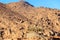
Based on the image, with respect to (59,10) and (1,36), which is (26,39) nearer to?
(1,36)

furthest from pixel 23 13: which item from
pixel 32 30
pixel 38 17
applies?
pixel 32 30

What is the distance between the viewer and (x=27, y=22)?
94.2 feet

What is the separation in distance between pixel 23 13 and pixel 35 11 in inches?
110

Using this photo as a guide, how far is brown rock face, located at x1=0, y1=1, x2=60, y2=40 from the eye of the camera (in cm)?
2222

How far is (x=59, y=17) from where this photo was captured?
123 feet

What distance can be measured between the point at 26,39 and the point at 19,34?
2.48 feet

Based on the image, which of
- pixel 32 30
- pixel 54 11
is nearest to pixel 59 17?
pixel 54 11

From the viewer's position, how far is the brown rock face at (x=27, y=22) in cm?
2222

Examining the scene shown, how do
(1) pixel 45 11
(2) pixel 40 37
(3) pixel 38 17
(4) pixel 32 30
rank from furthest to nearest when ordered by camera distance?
(1) pixel 45 11, (3) pixel 38 17, (4) pixel 32 30, (2) pixel 40 37

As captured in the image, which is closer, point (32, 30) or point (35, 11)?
point (32, 30)

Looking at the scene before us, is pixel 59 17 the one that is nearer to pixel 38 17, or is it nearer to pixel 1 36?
pixel 38 17

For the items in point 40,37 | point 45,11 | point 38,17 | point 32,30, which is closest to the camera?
point 40,37

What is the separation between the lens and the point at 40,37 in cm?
2155

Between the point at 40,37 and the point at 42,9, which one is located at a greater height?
the point at 42,9
